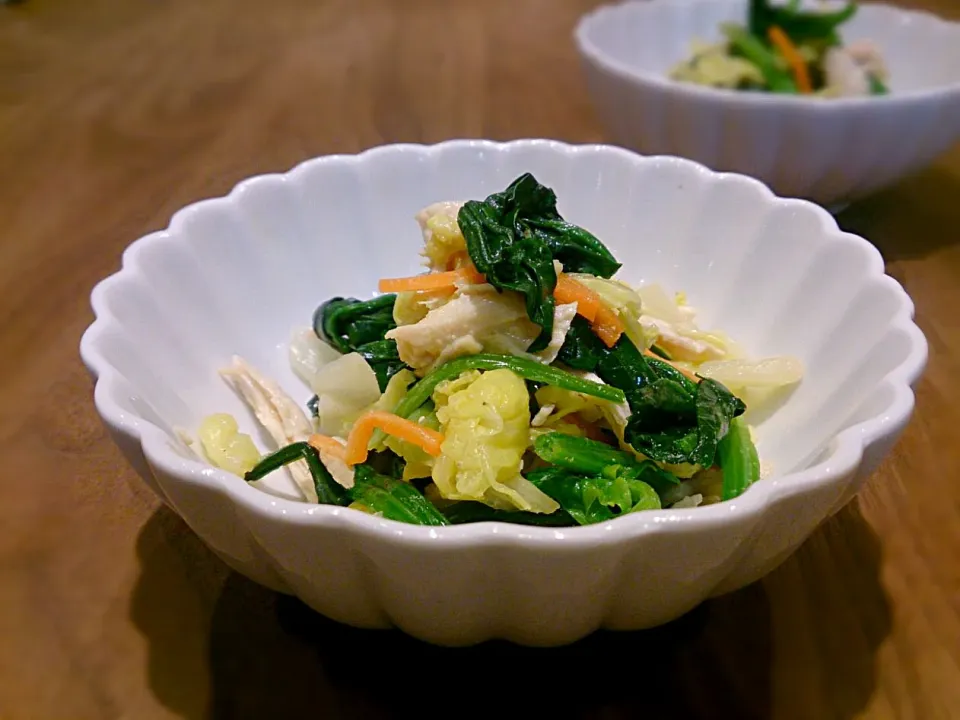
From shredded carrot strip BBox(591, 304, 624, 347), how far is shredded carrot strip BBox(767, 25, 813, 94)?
1924mm

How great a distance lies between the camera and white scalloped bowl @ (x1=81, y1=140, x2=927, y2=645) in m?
0.93

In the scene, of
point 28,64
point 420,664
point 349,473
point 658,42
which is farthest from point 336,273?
point 28,64

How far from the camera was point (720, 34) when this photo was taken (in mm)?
3203

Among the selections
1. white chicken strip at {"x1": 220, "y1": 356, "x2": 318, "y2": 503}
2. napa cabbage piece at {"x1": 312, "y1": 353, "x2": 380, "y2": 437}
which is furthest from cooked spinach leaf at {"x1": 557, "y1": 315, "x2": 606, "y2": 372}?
white chicken strip at {"x1": 220, "y1": 356, "x2": 318, "y2": 503}

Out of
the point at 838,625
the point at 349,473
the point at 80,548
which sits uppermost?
the point at 349,473

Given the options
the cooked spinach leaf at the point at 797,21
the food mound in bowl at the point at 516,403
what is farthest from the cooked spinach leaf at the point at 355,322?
the cooked spinach leaf at the point at 797,21

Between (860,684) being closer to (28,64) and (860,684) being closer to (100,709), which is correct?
(100,709)

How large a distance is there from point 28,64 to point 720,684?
4147 mm

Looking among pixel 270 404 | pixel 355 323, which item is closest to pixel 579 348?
pixel 355 323

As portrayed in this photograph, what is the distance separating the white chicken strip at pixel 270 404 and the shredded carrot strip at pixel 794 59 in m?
2.18

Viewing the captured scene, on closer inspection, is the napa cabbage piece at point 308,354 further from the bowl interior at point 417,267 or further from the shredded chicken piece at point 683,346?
the shredded chicken piece at point 683,346

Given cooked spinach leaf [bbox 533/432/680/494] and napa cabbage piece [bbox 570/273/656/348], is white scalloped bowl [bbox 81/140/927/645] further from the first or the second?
napa cabbage piece [bbox 570/273/656/348]

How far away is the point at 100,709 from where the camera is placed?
117 centimetres

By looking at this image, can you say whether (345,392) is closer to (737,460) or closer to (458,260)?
(458,260)
